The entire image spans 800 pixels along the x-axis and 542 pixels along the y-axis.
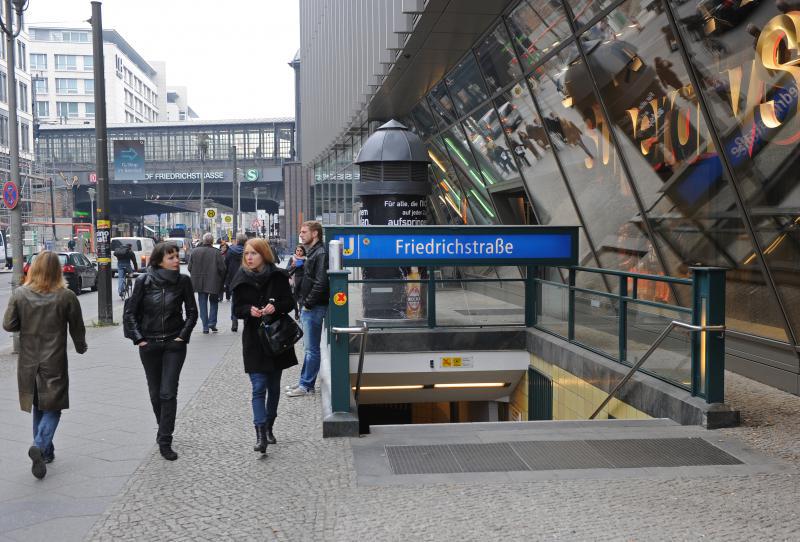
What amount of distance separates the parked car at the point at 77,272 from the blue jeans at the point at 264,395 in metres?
20.4

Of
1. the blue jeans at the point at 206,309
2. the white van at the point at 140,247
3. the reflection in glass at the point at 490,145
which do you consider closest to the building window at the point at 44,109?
the white van at the point at 140,247

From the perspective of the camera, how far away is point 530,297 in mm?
11039

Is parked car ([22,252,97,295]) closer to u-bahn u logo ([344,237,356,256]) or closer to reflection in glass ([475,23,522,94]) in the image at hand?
reflection in glass ([475,23,522,94])

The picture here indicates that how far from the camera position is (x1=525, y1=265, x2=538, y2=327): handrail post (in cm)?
1084

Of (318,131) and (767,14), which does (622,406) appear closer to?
(767,14)

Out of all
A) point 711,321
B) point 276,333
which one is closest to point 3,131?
point 276,333

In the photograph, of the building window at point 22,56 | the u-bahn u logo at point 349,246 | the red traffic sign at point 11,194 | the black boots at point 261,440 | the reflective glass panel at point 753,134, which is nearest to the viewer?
the black boots at point 261,440

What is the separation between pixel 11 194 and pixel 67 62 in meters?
114

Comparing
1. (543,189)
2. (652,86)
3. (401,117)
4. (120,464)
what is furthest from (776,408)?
(401,117)

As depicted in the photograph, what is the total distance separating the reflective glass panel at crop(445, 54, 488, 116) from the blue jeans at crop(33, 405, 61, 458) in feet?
39.9

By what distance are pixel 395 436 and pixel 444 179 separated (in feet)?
52.5

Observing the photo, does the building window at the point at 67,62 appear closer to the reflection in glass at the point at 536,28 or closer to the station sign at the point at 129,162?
the station sign at the point at 129,162

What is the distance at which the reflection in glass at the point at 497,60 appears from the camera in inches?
561

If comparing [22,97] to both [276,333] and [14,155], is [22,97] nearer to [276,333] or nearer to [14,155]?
[14,155]
